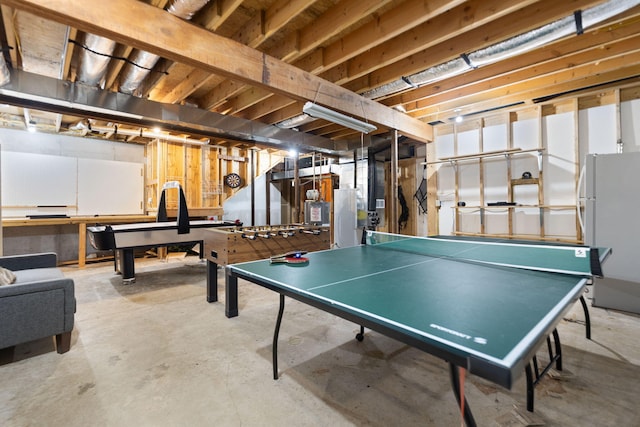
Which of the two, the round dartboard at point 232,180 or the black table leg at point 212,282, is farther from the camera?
the round dartboard at point 232,180

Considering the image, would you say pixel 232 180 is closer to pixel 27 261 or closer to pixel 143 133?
pixel 143 133

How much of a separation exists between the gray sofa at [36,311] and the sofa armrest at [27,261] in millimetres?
1096

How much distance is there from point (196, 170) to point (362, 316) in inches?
268

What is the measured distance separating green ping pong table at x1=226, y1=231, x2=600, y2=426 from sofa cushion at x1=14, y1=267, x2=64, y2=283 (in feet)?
6.46

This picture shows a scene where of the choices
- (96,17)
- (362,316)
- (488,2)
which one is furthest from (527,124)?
(96,17)

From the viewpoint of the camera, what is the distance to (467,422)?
96 cm

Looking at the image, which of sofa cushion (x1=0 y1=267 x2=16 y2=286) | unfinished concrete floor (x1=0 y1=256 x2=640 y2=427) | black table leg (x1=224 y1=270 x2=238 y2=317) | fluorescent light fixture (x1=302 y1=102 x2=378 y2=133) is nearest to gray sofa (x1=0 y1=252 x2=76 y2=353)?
sofa cushion (x1=0 y1=267 x2=16 y2=286)

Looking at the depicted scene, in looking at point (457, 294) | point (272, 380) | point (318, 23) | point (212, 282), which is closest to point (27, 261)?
point (212, 282)

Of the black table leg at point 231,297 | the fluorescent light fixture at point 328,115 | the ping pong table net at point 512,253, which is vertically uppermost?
the fluorescent light fixture at point 328,115

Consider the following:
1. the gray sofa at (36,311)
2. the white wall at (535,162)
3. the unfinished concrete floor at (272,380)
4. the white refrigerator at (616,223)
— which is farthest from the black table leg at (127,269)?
the white refrigerator at (616,223)

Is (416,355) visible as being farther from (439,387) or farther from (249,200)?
(249,200)

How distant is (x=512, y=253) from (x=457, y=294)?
4.59 ft

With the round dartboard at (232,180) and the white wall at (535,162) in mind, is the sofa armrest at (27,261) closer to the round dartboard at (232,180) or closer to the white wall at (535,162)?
the round dartboard at (232,180)

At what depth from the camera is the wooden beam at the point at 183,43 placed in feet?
6.33
